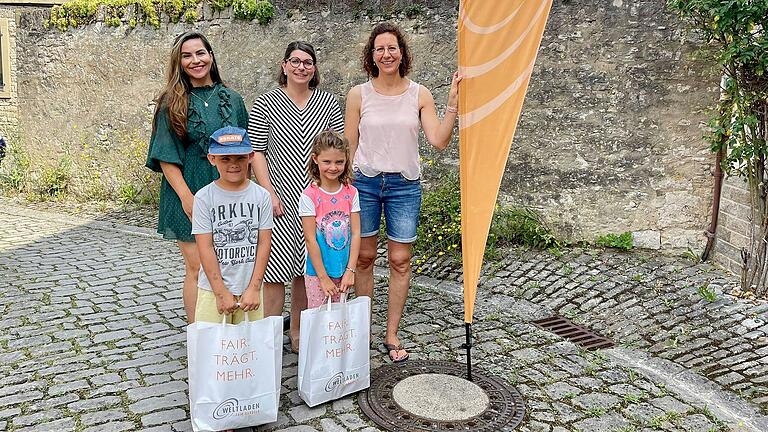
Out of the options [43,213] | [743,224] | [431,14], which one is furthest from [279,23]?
[743,224]

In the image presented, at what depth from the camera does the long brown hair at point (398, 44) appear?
12.3 ft

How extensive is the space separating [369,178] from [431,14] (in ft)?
11.5

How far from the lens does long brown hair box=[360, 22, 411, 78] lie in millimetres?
3756

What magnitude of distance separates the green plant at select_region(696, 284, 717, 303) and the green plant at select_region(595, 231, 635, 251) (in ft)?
3.30

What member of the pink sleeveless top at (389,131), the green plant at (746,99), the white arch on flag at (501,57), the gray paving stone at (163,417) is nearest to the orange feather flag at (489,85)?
the white arch on flag at (501,57)

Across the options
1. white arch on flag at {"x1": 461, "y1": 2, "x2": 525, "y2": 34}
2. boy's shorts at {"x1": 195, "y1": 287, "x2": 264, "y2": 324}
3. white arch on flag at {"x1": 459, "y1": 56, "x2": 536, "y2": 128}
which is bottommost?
boy's shorts at {"x1": 195, "y1": 287, "x2": 264, "y2": 324}

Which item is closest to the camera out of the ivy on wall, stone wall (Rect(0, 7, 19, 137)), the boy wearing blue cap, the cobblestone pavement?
the boy wearing blue cap

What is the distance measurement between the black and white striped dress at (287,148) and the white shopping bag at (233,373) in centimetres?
81

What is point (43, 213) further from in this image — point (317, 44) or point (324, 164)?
point (324, 164)

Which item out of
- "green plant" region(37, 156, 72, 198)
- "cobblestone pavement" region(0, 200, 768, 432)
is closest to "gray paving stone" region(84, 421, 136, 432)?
"cobblestone pavement" region(0, 200, 768, 432)

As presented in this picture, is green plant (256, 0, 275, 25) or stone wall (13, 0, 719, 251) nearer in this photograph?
stone wall (13, 0, 719, 251)

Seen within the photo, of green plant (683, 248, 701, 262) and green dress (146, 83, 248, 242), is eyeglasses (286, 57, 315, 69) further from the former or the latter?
green plant (683, 248, 701, 262)

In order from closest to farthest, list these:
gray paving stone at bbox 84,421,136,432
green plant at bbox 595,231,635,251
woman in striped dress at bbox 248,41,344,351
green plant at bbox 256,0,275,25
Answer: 1. gray paving stone at bbox 84,421,136,432
2. woman in striped dress at bbox 248,41,344,351
3. green plant at bbox 595,231,635,251
4. green plant at bbox 256,0,275,25

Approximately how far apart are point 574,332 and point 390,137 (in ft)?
6.49
